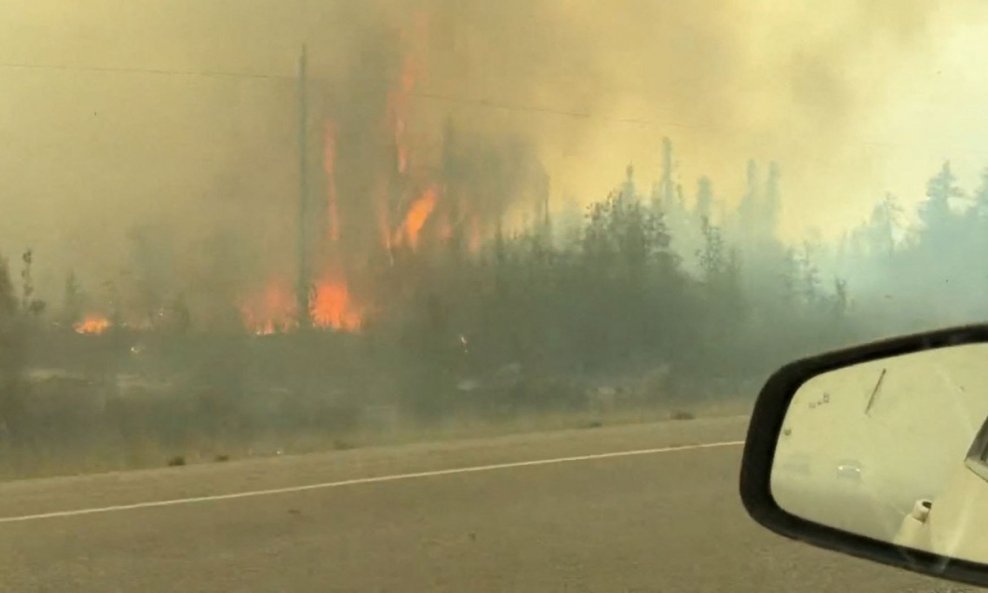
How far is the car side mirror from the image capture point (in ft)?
9.09

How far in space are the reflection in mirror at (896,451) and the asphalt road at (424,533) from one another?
2.18 metres

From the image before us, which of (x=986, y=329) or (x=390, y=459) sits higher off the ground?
(x=986, y=329)

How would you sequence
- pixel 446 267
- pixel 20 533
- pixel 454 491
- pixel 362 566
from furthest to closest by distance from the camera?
pixel 446 267, pixel 454 491, pixel 20 533, pixel 362 566

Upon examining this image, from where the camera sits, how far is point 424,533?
652 centimetres

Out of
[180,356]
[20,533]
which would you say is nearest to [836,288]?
[180,356]

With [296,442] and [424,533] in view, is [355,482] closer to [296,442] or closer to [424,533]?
[424,533]

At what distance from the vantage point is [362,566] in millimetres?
5762

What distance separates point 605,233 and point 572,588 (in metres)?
15.5

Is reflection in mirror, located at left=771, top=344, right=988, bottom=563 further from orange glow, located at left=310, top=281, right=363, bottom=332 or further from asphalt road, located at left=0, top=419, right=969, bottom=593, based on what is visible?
orange glow, located at left=310, top=281, right=363, bottom=332

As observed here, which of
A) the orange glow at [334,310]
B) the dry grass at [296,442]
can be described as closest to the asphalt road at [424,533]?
the dry grass at [296,442]

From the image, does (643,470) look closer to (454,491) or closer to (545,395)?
(454,491)

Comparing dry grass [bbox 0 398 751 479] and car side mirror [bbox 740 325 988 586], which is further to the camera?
dry grass [bbox 0 398 751 479]

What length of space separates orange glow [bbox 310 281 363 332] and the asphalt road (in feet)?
25.6

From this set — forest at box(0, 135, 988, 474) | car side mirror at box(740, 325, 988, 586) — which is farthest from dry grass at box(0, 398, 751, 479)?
car side mirror at box(740, 325, 988, 586)
